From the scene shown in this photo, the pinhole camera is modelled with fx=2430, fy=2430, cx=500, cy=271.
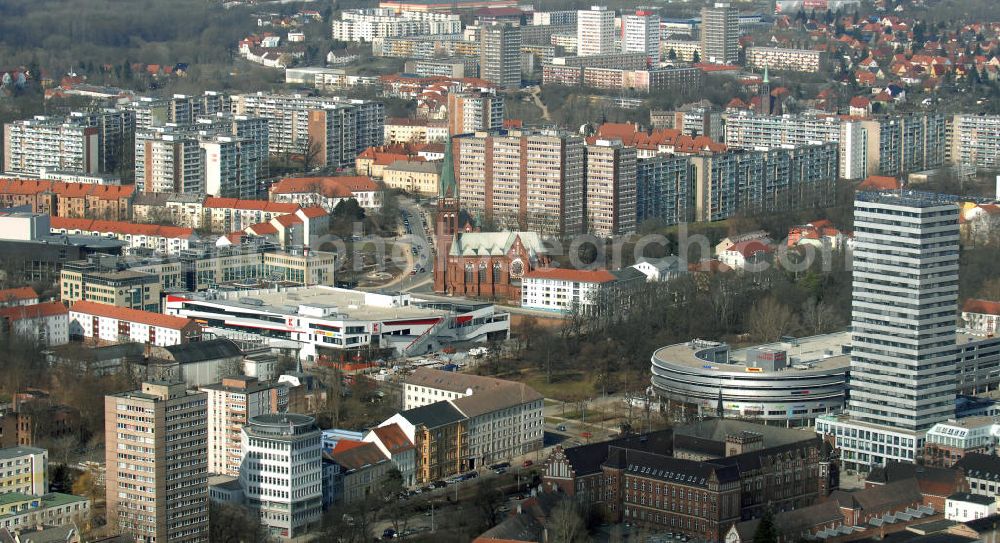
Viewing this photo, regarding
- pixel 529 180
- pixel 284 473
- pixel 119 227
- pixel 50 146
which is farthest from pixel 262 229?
pixel 284 473

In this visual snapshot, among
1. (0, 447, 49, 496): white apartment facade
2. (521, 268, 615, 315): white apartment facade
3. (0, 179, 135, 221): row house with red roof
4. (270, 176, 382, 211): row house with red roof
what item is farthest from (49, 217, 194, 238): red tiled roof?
(0, 447, 49, 496): white apartment facade

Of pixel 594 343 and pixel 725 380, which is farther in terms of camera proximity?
pixel 594 343

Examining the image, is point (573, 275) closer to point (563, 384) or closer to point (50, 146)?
point (563, 384)

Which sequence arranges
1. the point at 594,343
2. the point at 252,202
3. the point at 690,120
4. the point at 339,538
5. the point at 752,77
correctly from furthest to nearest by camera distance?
the point at 752,77 < the point at 690,120 < the point at 252,202 < the point at 594,343 < the point at 339,538

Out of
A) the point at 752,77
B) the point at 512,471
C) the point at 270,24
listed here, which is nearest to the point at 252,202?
the point at 512,471

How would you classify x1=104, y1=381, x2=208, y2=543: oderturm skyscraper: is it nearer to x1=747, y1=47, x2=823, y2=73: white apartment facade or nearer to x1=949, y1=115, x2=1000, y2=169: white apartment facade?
x1=949, y1=115, x2=1000, y2=169: white apartment facade

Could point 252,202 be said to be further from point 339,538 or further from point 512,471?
point 339,538

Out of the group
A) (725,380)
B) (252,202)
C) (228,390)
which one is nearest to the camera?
(228,390)
